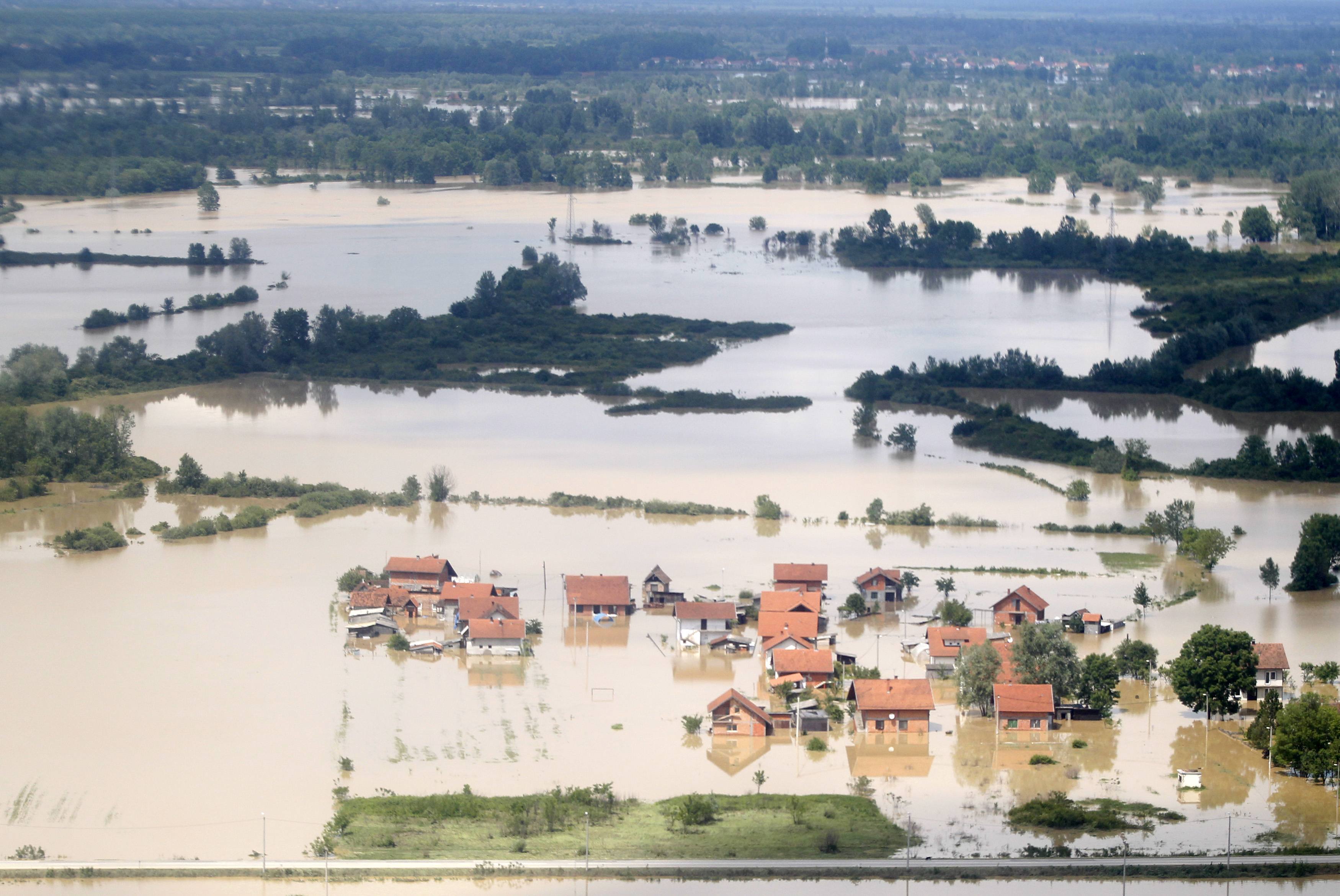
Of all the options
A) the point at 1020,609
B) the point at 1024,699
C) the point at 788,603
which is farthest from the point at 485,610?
the point at 1024,699

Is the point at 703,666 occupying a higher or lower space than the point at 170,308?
lower

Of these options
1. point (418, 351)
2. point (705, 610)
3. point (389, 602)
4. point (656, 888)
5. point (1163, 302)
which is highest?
point (1163, 302)

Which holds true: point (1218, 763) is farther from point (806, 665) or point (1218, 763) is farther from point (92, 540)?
point (92, 540)

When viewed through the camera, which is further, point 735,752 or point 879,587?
point 879,587

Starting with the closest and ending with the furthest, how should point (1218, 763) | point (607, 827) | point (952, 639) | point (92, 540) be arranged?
point (607, 827)
point (1218, 763)
point (952, 639)
point (92, 540)

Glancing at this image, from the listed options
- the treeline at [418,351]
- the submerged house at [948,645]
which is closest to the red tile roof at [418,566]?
the submerged house at [948,645]

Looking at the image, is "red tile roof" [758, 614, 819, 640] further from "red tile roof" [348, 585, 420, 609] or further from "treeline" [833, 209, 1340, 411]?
"treeline" [833, 209, 1340, 411]

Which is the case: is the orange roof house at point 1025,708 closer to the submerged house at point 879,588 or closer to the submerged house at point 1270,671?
the submerged house at point 1270,671
